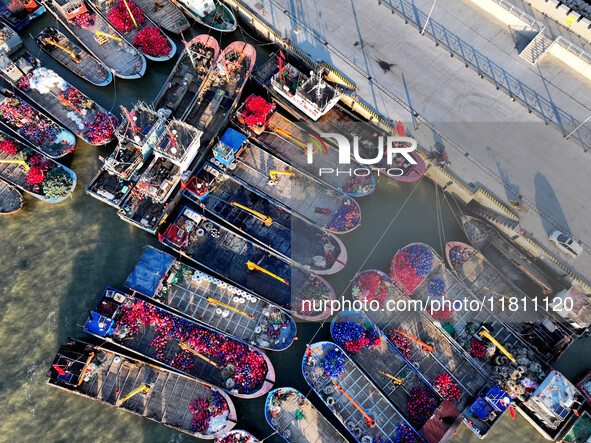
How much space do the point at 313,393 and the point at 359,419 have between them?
425 centimetres

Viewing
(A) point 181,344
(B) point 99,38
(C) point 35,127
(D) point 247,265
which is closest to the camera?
(A) point 181,344

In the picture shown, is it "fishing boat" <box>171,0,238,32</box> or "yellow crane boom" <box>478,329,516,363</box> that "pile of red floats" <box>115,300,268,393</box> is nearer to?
"yellow crane boom" <box>478,329,516,363</box>

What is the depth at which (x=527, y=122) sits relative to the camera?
4556 centimetres

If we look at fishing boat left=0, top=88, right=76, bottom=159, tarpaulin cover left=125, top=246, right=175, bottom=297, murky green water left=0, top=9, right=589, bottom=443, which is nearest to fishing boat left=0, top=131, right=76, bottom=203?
fishing boat left=0, top=88, right=76, bottom=159

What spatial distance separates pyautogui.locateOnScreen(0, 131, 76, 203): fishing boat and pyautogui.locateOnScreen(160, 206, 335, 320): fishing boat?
11.1 metres

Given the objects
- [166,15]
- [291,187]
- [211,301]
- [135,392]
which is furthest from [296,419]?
[166,15]

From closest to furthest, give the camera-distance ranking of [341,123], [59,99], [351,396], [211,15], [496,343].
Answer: [351,396] → [496,343] → [59,99] → [341,123] → [211,15]

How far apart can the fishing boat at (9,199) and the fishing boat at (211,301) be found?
45.1ft

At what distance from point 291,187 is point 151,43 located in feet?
71.6

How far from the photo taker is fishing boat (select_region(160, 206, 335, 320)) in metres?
39.1

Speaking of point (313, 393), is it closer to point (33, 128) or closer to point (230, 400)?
point (230, 400)

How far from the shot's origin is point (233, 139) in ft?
141

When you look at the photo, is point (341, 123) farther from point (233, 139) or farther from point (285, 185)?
point (233, 139)

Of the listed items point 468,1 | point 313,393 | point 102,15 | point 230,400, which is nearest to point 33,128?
point 102,15
